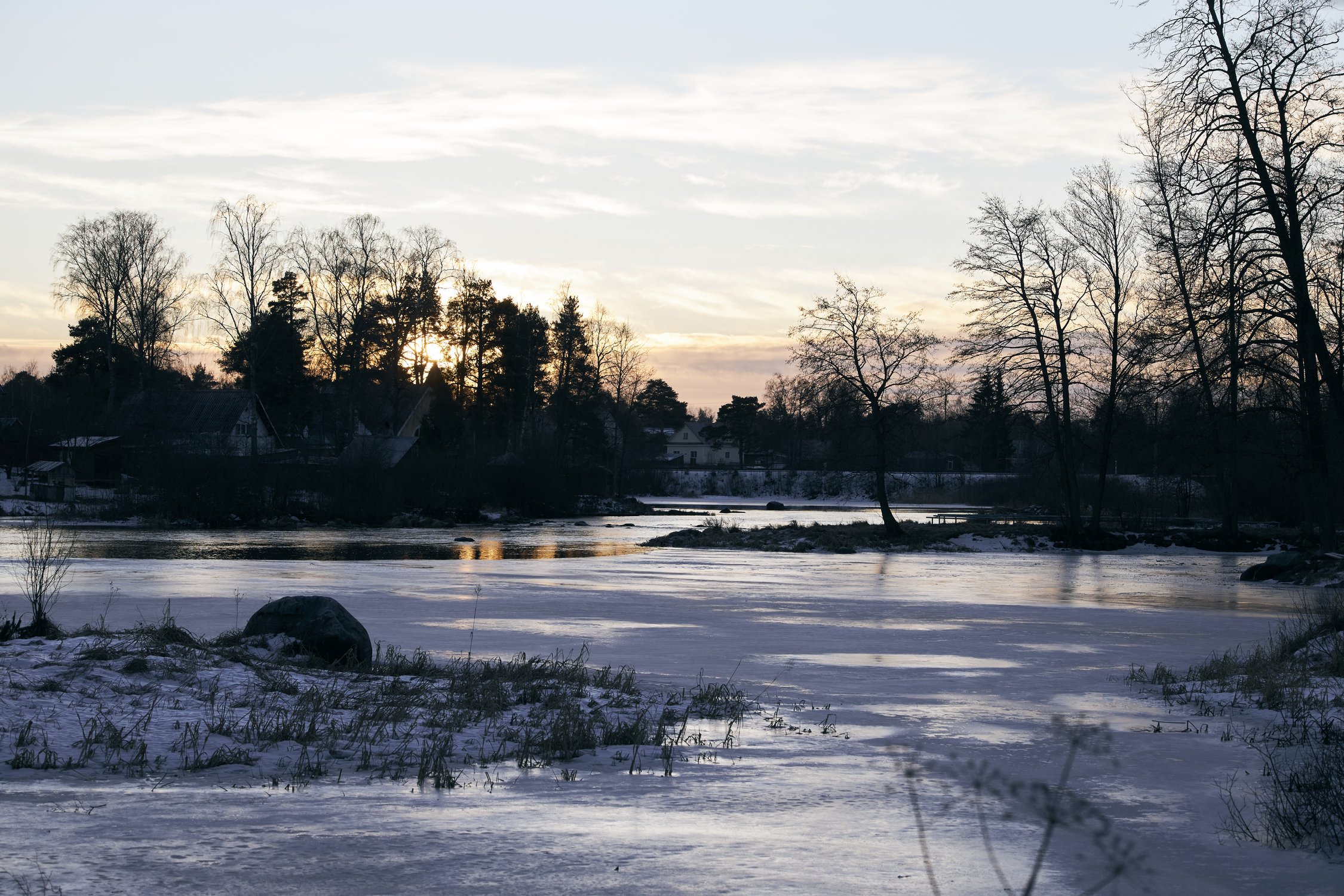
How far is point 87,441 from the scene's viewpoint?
62219mm

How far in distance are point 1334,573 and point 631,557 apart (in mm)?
19064

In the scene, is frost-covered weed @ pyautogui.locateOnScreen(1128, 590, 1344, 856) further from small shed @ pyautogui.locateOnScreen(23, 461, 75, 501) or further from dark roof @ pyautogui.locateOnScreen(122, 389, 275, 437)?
dark roof @ pyautogui.locateOnScreen(122, 389, 275, 437)

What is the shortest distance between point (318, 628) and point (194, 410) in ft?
218

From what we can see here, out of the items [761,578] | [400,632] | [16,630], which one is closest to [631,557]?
[761,578]

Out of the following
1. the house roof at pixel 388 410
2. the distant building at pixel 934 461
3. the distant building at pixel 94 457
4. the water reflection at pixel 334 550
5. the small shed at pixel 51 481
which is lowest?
the water reflection at pixel 334 550

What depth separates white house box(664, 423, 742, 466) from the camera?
154 metres

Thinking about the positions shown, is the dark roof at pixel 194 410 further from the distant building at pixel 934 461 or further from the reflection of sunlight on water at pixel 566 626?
the distant building at pixel 934 461

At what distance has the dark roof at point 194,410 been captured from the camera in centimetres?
5953

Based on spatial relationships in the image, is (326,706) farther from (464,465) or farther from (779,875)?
(464,465)

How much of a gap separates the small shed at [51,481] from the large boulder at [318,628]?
47259 mm

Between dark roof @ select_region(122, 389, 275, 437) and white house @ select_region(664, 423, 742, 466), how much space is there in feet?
279

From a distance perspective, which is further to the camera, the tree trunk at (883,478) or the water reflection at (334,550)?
the tree trunk at (883,478)

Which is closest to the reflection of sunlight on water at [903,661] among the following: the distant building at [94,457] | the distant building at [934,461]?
the distant building at [94,457]

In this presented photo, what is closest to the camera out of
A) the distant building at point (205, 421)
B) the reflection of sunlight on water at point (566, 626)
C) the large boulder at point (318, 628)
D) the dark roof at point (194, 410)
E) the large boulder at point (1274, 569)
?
the large boulder at point (318, 628)
